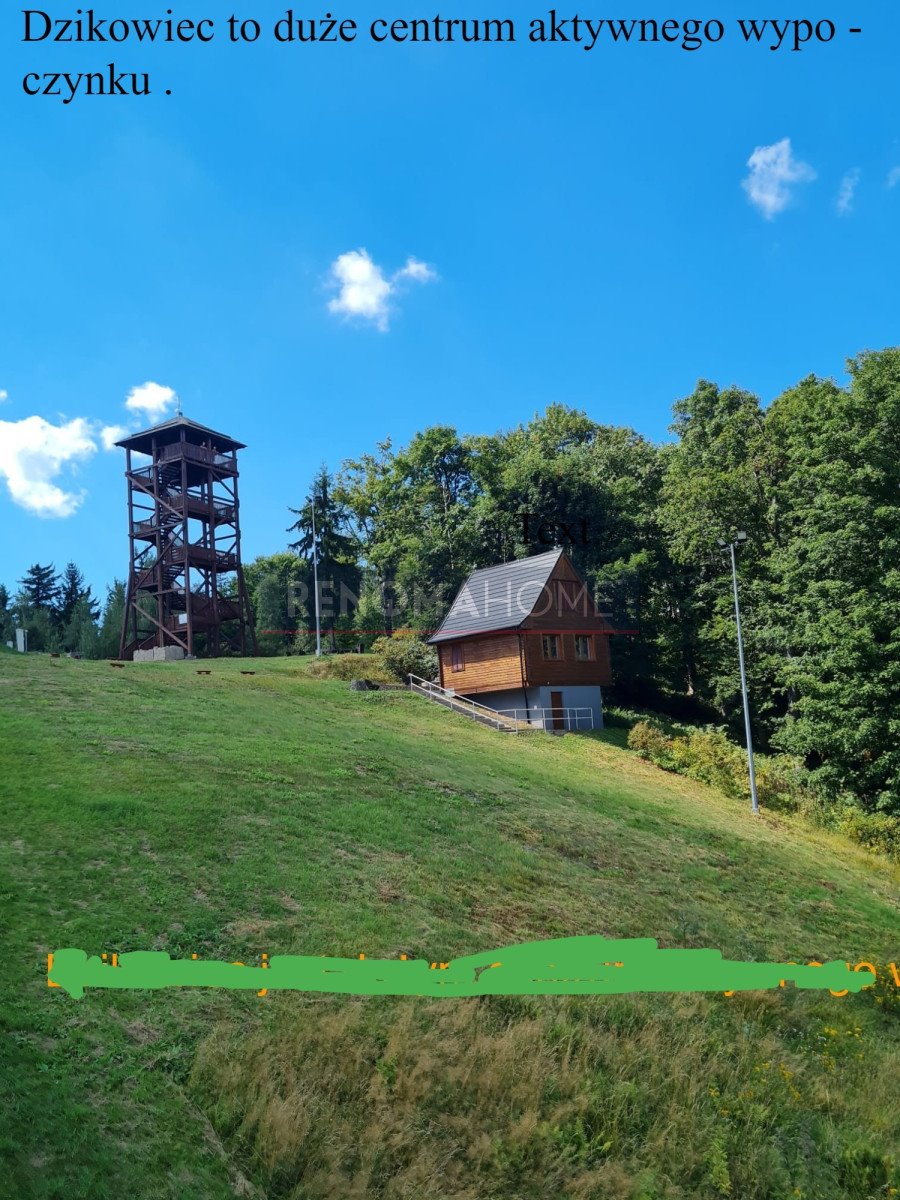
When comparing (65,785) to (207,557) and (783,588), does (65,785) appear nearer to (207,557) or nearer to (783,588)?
(783,588)

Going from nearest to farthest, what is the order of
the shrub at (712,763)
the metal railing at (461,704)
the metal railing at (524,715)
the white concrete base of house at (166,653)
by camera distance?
the shrub at (712,763), the metal railing at (461,704), the metal railing at (524,715), the white concrete base of house at (166,653)

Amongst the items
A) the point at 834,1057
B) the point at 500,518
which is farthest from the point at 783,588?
the point at 834,1057

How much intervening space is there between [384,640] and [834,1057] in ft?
140

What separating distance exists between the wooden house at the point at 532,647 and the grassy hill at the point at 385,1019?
73.9 feet

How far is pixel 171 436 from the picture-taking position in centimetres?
6300

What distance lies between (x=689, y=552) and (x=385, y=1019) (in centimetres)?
4741

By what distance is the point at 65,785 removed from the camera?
54.2 feet

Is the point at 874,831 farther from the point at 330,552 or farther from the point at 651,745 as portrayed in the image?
the point at 330,552

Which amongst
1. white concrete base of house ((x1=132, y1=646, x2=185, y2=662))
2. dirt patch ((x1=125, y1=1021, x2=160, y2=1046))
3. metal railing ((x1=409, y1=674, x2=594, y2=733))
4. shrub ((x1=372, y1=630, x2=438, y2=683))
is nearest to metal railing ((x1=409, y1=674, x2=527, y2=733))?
metal railing ((x1=409, y1=674, x2=594, y2=733))

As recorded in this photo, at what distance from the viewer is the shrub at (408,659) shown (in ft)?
169

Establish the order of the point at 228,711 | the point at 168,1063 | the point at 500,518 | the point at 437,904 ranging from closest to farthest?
the point at 168,1063, the point at 437,904, the point at 228,711, the point at 500,518

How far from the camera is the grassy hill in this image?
8242 millimetres

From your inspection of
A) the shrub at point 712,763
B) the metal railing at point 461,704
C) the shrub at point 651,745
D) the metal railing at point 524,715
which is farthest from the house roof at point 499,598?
the shrub at point 712,763

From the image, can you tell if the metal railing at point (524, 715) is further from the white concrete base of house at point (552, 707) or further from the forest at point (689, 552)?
the forest at point (689, 552)
